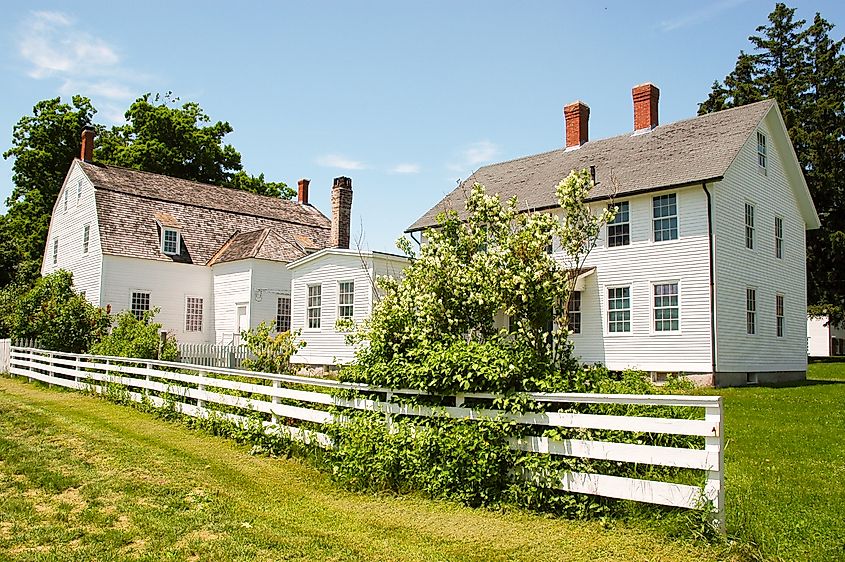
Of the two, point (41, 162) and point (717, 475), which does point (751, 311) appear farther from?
point (41, 162)

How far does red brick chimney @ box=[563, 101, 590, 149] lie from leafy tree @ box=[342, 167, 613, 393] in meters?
17.9

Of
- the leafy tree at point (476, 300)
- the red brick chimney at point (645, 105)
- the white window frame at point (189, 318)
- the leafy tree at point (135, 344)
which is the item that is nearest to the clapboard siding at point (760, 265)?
the red brick chimney at point (645, 105)

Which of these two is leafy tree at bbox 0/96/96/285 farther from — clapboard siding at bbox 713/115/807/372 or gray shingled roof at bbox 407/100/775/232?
clapboard siding at bbox 713/115/807/372

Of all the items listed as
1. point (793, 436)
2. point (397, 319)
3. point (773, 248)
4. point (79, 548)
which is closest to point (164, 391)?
point (397, 319)

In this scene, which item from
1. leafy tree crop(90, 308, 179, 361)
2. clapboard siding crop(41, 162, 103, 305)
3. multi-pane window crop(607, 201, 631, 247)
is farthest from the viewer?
clapboard siding crop(41, 162, 103, 305)

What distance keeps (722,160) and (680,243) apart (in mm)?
2521

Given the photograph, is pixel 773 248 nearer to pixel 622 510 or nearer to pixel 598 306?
pixel 598 306

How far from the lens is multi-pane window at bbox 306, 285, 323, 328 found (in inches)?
942

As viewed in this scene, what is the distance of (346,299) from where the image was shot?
22.8 meters

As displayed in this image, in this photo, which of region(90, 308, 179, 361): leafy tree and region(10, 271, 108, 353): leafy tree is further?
region(10, 271, 108, 353): leafy tree

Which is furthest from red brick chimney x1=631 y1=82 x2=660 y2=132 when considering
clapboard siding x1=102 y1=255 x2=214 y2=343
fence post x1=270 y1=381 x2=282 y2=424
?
fence post x1=270 y1=381 x2=282 y2=424

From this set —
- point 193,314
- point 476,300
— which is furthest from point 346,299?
point 476,300

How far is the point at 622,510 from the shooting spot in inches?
251

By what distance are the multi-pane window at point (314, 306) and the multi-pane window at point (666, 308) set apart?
410 inches
